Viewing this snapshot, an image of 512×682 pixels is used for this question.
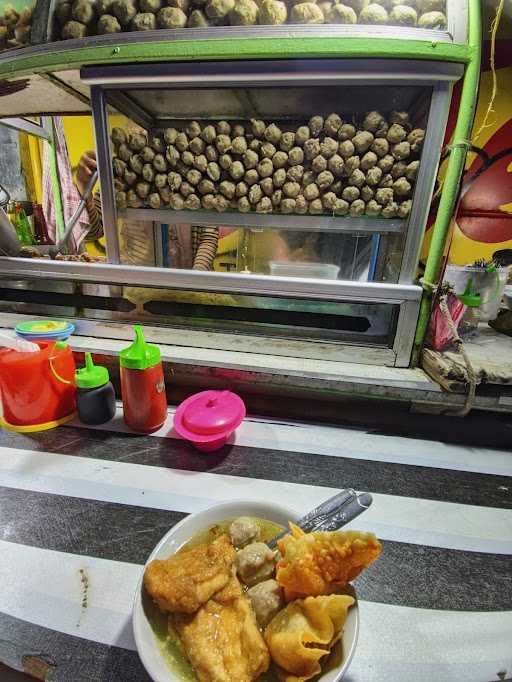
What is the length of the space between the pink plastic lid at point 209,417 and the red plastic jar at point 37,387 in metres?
0.54

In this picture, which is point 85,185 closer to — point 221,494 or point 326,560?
point 221,494

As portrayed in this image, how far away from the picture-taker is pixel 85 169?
3.75 meters

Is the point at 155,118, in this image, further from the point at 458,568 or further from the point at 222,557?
the point at 458,568

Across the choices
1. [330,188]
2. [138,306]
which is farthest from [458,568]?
[138,306]

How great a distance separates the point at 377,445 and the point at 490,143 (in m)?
3.04

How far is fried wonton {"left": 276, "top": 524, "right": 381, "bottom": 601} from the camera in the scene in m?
0.53

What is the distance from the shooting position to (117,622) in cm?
67

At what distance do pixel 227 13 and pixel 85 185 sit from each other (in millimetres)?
2923

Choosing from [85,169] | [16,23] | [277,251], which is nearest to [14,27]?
[16,23]

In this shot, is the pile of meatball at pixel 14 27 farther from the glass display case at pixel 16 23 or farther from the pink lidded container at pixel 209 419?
the pink lidded container at pixel 209 419

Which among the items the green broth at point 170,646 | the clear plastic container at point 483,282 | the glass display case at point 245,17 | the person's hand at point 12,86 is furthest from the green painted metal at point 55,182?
the green broth at point 170,646

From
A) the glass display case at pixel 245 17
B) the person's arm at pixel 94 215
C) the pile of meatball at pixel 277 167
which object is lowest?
the person's arm at pixel 94 215

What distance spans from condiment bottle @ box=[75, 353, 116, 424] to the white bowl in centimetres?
80

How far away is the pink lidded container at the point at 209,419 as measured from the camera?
1.15 metres
